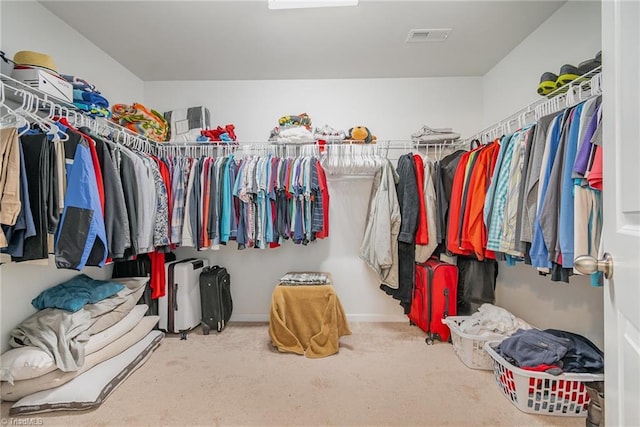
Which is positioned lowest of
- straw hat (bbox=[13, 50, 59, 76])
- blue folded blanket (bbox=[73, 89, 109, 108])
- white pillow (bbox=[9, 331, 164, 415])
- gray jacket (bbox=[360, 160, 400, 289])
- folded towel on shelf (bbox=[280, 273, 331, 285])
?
white pillow (bbox=[9, 331, 164, 415])

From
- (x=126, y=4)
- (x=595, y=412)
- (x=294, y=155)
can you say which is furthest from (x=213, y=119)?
(x=595, y=412)

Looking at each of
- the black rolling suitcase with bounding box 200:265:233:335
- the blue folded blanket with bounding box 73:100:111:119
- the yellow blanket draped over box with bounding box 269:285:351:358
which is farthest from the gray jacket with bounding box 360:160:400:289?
the blue folded blanket with bounding box 73:100:111:119

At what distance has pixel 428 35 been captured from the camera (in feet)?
6.86

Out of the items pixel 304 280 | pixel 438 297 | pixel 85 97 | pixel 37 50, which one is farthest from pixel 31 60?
pixel 438 297

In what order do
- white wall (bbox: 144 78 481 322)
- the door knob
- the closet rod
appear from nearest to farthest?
the door knob
the closet rod
white wall (bbox: 144 78 481 322)

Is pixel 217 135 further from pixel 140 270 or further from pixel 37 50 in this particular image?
pixel 140 270

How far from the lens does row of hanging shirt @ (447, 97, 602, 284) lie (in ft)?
3.69

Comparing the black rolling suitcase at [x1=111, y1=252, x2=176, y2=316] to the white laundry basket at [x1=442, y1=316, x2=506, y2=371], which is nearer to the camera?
the white laundry basket at [x1=442, y1=316, x2=506, y2=371]

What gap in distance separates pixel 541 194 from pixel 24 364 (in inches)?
107

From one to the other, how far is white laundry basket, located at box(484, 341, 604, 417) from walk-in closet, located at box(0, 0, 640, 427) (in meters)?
0.01

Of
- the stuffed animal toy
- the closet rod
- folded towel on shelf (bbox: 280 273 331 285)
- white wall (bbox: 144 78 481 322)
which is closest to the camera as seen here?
the closet rod

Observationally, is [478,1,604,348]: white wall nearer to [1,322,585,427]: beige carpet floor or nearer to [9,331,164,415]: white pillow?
[1,322,585,427]: beige carpet floor

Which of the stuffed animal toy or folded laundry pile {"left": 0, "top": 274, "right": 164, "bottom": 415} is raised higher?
the stuffed animal toy

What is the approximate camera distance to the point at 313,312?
211 cm
